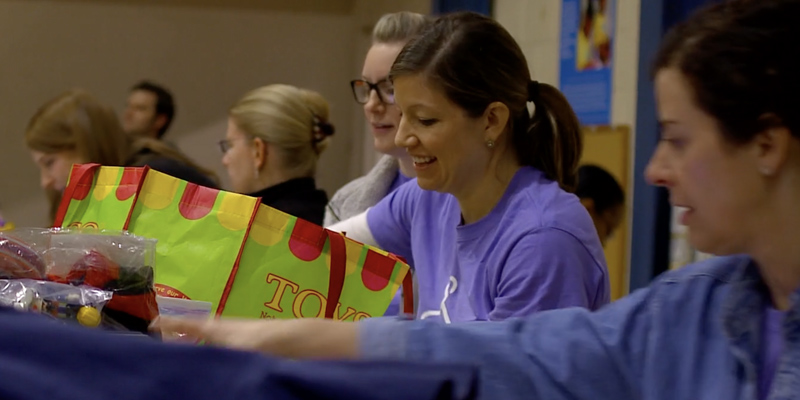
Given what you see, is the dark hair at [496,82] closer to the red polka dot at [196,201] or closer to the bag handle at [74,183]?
the red polka dot at [196,201]

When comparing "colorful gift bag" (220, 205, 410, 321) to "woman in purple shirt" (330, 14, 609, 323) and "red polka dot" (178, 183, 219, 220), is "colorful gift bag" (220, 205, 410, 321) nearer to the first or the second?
"red polka dot" (178, 183, 219, 220)

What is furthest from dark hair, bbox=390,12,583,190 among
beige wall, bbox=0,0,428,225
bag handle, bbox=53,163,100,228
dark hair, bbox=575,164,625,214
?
beige wall, bbox=0,0,428,225

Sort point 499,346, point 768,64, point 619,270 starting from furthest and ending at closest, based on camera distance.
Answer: point 619,270 → point 499,346 → point 768,64

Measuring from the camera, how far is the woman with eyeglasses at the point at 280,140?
8.55 ft

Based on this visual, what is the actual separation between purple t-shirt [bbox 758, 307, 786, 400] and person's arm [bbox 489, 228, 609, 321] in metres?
0.43

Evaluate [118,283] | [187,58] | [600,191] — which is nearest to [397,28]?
[600,191]

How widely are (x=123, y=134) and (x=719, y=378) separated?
230 centimetres

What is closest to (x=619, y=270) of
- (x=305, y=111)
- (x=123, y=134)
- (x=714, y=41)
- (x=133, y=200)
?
(x=305, y=111)

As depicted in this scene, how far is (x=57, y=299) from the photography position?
37.5 inches

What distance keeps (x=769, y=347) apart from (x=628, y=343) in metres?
0.14

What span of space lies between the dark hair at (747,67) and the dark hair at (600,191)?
2.02 m

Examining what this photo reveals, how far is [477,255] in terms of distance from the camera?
4.87 ft

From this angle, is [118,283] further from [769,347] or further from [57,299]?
[769,347]

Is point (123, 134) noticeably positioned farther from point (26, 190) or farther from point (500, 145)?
point (26, 190)
